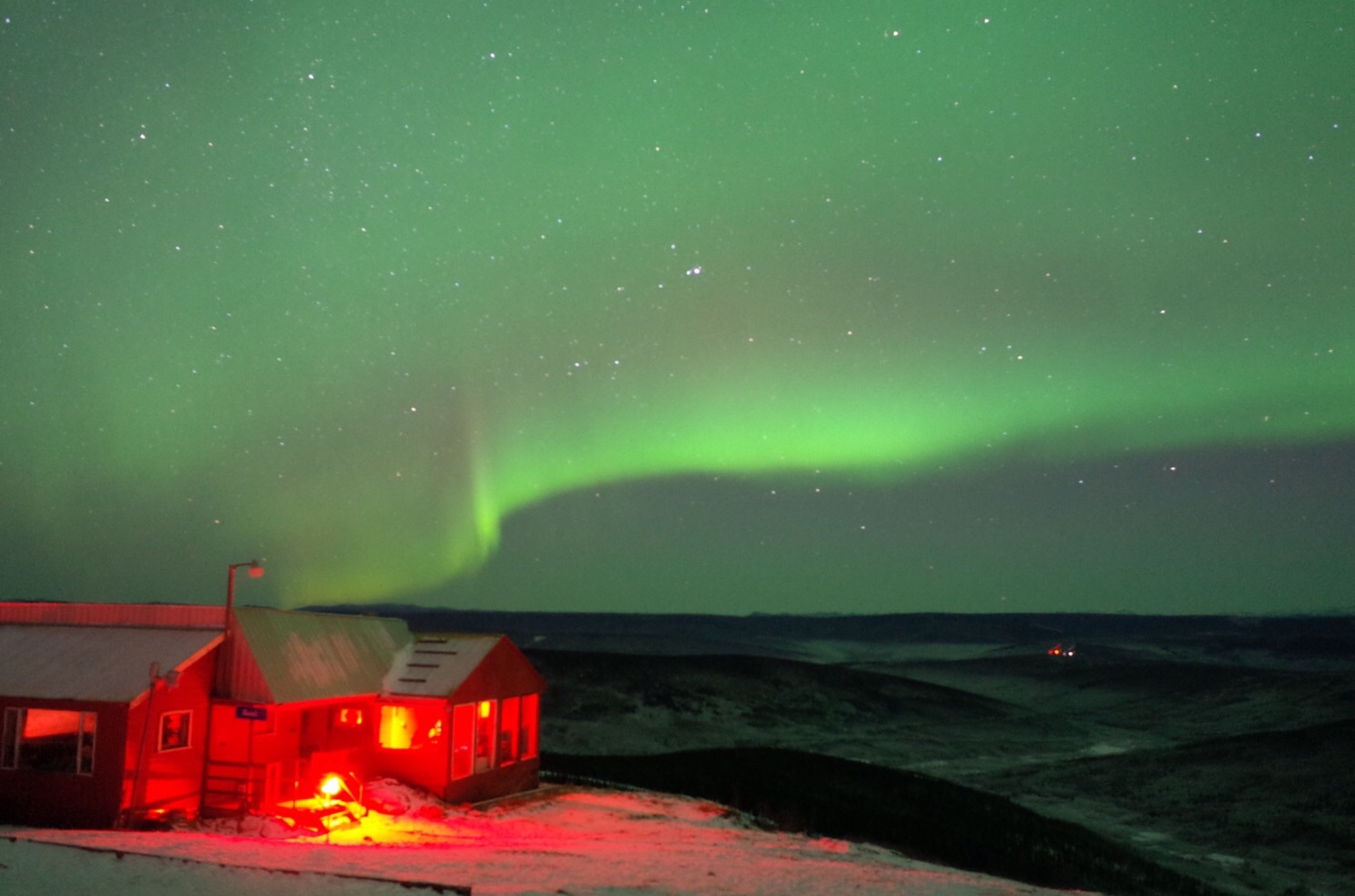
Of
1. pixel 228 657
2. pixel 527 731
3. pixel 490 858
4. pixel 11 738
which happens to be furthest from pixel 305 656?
pixel 490 858

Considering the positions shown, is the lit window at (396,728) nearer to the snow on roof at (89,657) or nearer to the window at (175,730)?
the snow on roof at (89,657)

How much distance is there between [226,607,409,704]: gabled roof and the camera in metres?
24.8

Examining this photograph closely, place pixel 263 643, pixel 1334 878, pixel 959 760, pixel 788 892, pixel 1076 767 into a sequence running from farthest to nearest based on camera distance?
pixel 959 760, pixel 1076 767, pixel 1334 878, pixel 263 643, pixel 788 892

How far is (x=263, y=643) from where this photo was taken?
2548cm

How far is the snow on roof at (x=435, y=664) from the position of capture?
28.5 meters

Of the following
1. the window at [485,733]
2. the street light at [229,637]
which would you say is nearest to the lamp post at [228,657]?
the street light at [229,637]

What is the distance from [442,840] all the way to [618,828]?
17.3 feet

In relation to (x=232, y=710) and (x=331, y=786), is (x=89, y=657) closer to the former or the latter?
(x=232, y=710)

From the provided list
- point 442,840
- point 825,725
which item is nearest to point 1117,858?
point 442,840

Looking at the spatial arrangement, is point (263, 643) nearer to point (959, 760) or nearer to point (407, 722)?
point (407, 722)

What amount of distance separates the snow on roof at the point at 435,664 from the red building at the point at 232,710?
55 millimetres

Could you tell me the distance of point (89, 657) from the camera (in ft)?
79.2

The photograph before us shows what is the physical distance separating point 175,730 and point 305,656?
3797mm

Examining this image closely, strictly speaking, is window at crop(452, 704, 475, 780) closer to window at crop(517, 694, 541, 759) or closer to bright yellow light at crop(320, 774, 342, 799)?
window at crop(517, 694, 541, 759)
